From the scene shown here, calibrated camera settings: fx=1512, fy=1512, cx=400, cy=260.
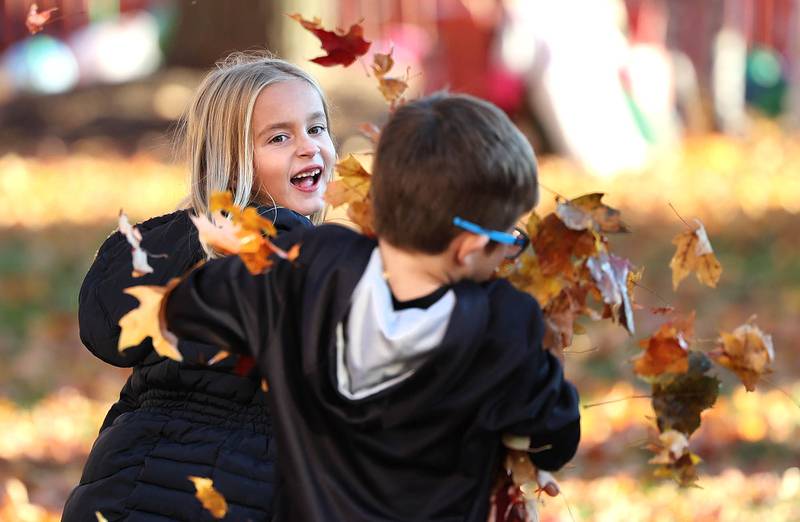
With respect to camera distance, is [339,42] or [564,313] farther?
[339,42]

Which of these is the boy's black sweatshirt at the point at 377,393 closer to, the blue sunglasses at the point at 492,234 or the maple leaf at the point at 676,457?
the blue sunglasses at the point at 492,234

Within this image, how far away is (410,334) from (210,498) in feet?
2.52

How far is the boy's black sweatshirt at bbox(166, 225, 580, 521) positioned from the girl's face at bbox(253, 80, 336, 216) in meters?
0.68

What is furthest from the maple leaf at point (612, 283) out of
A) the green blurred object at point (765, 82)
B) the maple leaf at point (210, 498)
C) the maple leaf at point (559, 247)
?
the green blurred object at point (765, 82)

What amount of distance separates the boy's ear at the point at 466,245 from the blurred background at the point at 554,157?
1840mm

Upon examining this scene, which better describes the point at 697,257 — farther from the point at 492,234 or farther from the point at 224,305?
the point at 224,305

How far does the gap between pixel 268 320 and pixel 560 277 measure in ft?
1.85

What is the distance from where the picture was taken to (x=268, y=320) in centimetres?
254

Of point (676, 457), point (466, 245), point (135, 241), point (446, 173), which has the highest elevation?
point (446, 173)

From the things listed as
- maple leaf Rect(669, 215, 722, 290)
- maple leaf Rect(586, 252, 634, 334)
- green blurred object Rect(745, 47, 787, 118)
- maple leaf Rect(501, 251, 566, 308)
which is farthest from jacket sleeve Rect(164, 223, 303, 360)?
green blurred object Rect(745, 47, 787, 118)

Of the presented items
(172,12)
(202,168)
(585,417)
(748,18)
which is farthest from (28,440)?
(748,18)

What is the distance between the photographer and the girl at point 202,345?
3.05 m

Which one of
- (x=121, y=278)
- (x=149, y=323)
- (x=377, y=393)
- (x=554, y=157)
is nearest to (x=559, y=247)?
(x=377, y=393)

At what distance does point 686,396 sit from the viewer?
2787 mm
